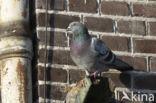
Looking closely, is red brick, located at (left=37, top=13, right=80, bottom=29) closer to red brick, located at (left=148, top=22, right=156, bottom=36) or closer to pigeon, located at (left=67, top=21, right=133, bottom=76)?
pigeon, located at (left=67, top=21, right=133, bottom=76)

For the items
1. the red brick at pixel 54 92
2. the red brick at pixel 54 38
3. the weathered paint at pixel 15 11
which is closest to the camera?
the red brick at pixel 54 92

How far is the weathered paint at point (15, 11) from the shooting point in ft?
8.89

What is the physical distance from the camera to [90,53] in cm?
281

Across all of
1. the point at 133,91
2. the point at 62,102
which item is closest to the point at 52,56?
the point at 62,102

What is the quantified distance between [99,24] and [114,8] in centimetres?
13

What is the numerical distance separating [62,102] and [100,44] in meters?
0.37

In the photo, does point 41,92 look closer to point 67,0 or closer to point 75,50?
point 75,50

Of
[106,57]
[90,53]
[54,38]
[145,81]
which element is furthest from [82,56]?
[145,81]

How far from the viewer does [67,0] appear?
2.72m

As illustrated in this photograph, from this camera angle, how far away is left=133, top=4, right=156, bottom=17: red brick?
2.79m

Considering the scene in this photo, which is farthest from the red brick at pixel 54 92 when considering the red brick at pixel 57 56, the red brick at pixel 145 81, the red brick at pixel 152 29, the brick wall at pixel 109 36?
the red brick at pixel 152 29

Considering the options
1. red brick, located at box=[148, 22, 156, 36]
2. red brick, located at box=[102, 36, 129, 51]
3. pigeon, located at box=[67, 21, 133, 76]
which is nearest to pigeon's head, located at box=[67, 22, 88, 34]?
pigeon, located at box=[67, 21, 133, 76]

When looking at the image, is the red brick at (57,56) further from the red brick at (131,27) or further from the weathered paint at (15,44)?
the red brick at (131,27)

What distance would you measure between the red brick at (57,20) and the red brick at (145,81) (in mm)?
418
